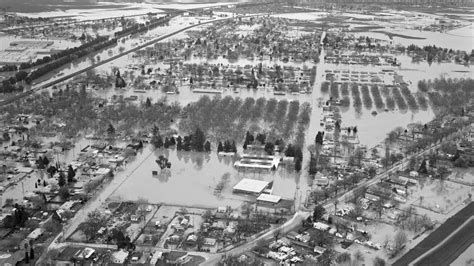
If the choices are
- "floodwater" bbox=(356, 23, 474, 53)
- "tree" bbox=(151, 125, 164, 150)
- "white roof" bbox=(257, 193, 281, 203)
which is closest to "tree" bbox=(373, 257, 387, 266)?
"white roof" bbox=(257, 193, 281, 203)

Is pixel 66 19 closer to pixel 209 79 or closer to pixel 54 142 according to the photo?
pixel 209 79

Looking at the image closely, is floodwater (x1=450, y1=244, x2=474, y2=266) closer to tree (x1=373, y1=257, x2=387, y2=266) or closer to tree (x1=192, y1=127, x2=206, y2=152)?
tree (x1=373, y1=257, x2=387, y2=266)

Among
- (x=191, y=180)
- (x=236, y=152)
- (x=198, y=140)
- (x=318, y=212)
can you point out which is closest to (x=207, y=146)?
(x=198, y=140)

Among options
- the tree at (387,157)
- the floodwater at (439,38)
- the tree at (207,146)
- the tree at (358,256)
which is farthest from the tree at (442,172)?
the floodwater at (439,38)

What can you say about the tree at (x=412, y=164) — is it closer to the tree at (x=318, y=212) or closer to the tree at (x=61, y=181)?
the tree at (x=318, y=212)

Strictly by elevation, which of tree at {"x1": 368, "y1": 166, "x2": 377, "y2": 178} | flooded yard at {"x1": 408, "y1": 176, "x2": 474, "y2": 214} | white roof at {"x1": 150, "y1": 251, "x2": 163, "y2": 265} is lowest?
white roof at {"x1": 150, "y1": 251, "x2": 163, "y2": 265}

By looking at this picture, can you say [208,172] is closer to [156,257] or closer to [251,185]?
[251,185]
